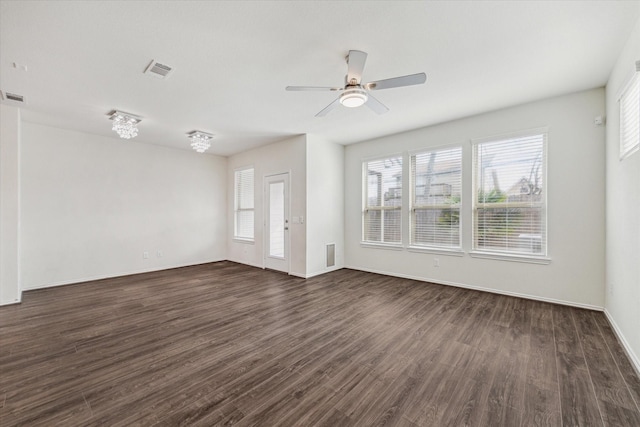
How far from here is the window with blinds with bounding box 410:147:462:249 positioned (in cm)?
459

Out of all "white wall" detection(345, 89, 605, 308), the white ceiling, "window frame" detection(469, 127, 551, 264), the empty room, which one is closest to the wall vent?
the empty room

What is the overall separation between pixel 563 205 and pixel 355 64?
3.48 meters

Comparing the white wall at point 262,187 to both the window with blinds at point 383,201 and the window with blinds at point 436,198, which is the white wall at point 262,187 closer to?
the window with blinds at point 383,201

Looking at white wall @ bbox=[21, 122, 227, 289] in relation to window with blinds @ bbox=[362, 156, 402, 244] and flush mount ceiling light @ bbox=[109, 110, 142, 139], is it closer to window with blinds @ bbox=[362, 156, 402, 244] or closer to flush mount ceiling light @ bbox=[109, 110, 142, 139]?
flush mount ceiling light @ bbox=[109, 110, 142, 139]

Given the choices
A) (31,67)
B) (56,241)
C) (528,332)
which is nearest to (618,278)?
(528,332)

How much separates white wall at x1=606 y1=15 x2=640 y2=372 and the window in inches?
244

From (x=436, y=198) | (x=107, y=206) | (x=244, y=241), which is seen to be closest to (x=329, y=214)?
(x=436, y=198)

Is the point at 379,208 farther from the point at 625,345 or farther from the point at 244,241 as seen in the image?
the point at 625,345

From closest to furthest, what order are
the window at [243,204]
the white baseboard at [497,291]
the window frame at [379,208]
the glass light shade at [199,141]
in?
1. the white baseboard at [497,291]
2. the glass light shade at [199,141]
3. the window frame at [379,208]
4. the window at [243,204]

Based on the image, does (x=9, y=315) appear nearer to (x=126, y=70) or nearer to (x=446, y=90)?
(x=126, y=70)

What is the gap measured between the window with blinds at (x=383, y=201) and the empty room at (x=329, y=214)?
4cm

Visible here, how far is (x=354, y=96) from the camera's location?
2.63m

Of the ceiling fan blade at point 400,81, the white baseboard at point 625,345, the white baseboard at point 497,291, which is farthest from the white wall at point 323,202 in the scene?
the white baseboard at point 625,345

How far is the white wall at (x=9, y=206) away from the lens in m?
3.75
